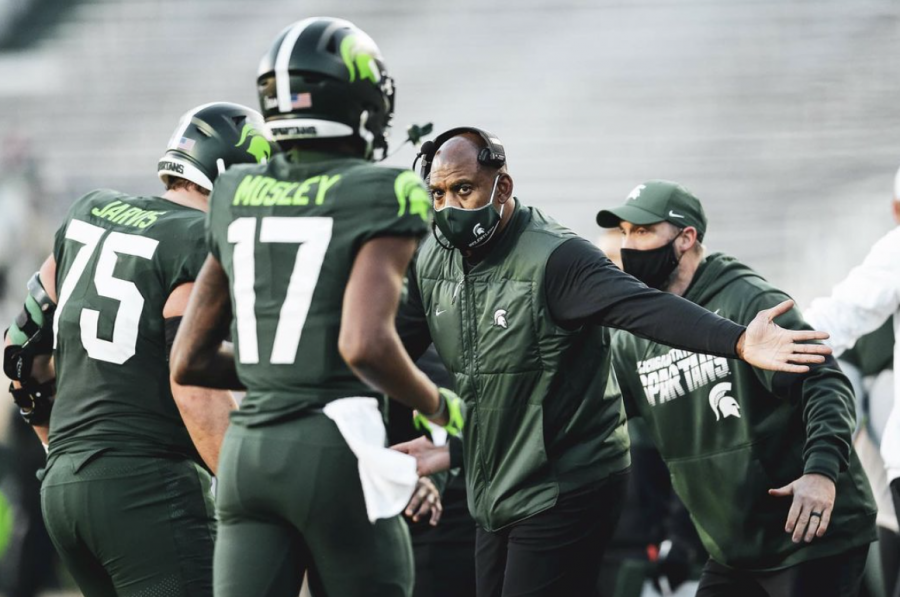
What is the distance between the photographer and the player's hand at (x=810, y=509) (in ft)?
13.6

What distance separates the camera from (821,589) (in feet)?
15.1

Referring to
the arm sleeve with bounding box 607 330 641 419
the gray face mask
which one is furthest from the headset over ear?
the arm sleeve with bounding box 607 330 641 419

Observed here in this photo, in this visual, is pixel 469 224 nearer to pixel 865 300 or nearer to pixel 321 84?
pixel 321 84

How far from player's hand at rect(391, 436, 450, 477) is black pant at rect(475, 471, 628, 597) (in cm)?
30

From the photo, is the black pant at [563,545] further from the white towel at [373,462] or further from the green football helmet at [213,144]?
the green football helmet at [213,144]

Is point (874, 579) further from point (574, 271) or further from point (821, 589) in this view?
point (574, 271)

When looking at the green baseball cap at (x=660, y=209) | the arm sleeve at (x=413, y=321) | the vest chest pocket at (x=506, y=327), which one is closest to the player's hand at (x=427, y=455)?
the vest chest pocket at (x=506, y=327)

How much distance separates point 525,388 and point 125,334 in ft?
4.17

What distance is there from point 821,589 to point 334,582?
6.94ft

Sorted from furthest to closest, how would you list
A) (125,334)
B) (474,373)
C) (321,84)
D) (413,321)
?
(413,321), (474,373), (125,334), (321,84)

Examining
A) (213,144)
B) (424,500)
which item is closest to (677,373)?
(424,500)

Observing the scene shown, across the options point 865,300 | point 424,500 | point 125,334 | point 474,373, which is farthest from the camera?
point 865,300

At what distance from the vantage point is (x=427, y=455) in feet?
14.6

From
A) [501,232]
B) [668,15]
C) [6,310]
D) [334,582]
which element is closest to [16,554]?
[6,310]
